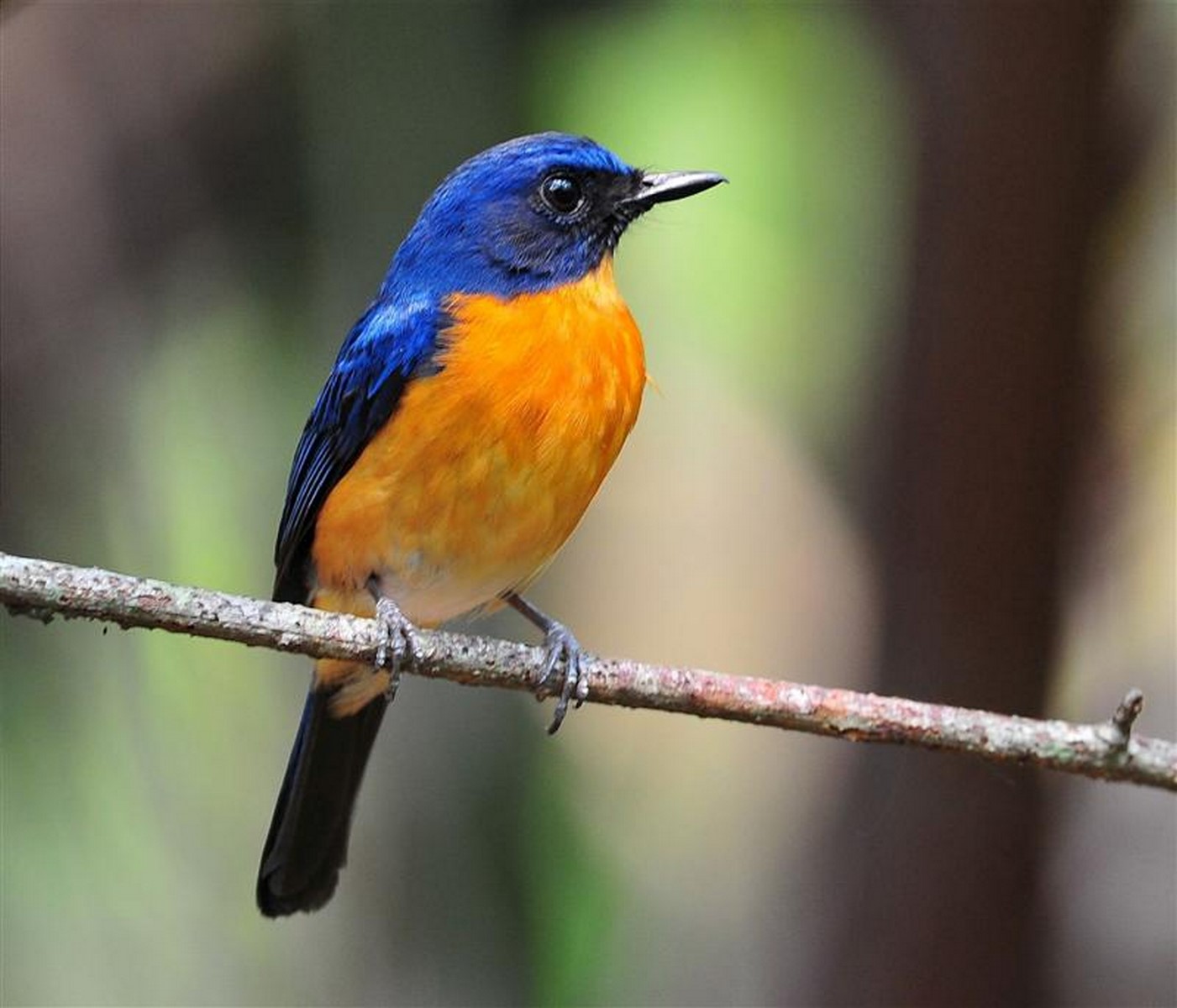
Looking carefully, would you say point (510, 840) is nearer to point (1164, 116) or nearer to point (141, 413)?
point (141, 413)

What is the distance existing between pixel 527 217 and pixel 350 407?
64 cm

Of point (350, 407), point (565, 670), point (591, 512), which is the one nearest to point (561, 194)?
point (350, 407)

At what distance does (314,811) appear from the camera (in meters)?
4.18

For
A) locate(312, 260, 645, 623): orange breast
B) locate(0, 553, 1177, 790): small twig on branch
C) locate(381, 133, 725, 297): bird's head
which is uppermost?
locate(381, 133, 725, 297): bird's head

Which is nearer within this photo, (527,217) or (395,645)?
(395,645)

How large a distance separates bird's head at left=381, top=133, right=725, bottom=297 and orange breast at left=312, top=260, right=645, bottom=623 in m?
0.10

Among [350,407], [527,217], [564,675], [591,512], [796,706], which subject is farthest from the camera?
[591,512]

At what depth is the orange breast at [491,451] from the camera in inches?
141

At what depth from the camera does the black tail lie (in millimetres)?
4129

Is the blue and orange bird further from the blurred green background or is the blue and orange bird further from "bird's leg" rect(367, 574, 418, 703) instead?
the blurred green background

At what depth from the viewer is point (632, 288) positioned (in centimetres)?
598

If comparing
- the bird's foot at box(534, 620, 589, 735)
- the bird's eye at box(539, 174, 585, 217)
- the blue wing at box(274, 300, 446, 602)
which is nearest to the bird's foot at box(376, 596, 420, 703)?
the bird's foot at box(534, 620, 589, 735)

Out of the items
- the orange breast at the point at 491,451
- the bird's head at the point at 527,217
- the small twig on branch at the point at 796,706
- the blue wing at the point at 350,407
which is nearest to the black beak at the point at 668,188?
the bird's head at the point at 527,217

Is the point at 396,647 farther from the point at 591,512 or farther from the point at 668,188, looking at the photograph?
the point at 591,512
